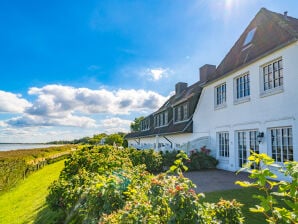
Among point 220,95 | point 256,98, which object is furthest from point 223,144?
point 256,98

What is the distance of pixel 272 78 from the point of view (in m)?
10.1

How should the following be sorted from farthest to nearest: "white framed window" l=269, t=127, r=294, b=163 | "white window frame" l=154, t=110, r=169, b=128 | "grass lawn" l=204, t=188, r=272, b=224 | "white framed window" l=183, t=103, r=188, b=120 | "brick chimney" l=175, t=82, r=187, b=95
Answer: "brick chimney" l=175, t=82, r=187, b=95
"white window frame" l=154, t=110, r=169, b=128
"white framed window" l=183, t=103, r=188, b=120
"white framed window" l=269, t=127, r=294, b=163
"grass lawn" l=204, t=188, r=272, b=224

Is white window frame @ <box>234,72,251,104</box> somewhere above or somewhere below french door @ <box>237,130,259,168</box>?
above

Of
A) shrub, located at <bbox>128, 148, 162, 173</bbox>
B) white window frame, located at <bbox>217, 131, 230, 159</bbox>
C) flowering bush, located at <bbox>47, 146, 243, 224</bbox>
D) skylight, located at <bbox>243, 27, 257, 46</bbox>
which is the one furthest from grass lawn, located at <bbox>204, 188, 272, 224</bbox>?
skylight, located at <bbox>243, 27, 257, 46</bbox>

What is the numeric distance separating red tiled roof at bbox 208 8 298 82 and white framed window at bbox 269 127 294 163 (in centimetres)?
374

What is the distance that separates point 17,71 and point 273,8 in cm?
1893

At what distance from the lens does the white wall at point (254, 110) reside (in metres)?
8.90

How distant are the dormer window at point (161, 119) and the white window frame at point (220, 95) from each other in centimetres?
905

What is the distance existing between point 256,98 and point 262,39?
3.40 metres

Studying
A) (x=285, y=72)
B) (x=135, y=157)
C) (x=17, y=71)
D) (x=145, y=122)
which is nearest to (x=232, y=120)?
(x=285, y=72)

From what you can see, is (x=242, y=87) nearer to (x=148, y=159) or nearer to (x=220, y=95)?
(x=220, y=95)

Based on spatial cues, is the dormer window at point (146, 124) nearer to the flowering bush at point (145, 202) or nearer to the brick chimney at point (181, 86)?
the brick chimney at point (181, 86)

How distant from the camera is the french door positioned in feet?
36.6

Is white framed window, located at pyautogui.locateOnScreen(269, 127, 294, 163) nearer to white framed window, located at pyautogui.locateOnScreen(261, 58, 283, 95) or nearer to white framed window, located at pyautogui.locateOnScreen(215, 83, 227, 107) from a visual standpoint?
white framed window, located at pyautogui.locateOnScreen(261, 58, 283, 95)
